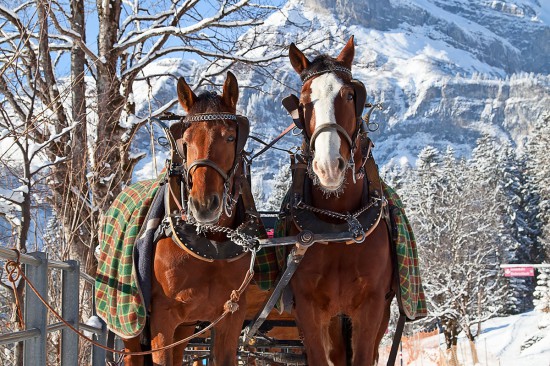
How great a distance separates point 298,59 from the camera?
544 cm

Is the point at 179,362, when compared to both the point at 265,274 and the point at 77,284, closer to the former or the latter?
the point at 265,274

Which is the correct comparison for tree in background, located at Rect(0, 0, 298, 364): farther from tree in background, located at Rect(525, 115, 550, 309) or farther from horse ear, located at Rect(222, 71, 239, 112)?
tree in background, located at Rect(525, 115, 550, 309)

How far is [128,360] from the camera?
17.2 feet

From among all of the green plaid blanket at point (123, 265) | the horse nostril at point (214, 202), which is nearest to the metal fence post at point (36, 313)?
the green plaid blanket at point (123, 265)

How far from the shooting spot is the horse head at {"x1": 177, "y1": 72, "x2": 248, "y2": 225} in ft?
14.5

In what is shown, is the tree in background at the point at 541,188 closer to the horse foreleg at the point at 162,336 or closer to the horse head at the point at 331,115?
the horse head at the point at 331,115

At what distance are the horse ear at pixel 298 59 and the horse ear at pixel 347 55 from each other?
0.24m

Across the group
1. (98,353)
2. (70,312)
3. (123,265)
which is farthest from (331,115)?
(98,353)

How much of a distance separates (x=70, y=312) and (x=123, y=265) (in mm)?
1409

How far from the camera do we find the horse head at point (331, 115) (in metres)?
4.64

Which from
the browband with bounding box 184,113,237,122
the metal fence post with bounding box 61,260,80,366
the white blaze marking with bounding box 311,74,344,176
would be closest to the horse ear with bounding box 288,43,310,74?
the white blaze marking with bounding box 311,74,344,176

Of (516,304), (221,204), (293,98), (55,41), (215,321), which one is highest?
(55,41)

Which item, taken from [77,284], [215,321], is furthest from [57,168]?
[215,321]

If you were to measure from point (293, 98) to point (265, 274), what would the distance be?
1330 millimetres
